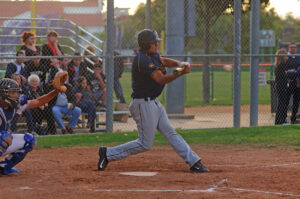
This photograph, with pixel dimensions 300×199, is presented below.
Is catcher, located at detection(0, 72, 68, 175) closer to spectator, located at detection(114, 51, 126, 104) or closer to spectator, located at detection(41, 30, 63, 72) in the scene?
spectator, located at detection(41, 30, 63, 72)

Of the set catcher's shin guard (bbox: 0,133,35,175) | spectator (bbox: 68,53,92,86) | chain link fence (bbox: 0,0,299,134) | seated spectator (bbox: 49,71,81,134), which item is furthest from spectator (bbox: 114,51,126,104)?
catcher's shin guard (bbox: 0,133,35,175)

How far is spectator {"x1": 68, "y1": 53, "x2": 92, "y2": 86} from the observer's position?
43.9 feet

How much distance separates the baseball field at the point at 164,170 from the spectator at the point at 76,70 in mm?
1703

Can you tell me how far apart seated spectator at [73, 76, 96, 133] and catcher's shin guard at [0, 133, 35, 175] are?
5102 millimetres

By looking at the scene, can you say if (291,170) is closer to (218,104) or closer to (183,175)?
(183,175)

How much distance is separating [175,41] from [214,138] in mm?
4529

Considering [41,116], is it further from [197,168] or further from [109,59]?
[197,168]

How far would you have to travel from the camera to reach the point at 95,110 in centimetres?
1295

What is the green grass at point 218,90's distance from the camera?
23.6 metres

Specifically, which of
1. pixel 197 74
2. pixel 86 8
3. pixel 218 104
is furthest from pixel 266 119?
pixel 197 74

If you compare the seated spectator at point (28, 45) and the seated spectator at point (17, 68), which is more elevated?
the seated spectator at point (28, 45)

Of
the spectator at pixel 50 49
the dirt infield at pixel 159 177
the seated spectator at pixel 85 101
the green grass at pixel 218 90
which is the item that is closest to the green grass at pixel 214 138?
the seated spectator at pixel 85 101

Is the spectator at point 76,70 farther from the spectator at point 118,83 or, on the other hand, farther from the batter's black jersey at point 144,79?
the batter's black jersey at point 144,79

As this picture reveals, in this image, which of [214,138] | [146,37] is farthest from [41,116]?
[146,37]
